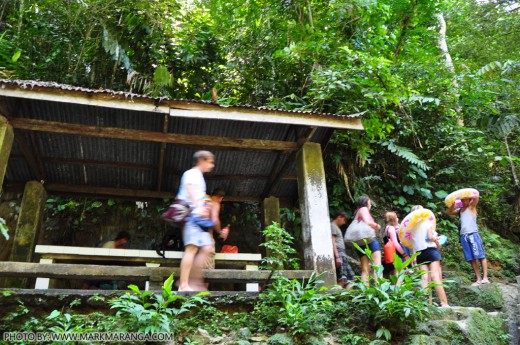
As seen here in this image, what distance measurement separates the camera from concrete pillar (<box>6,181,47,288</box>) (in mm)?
7320

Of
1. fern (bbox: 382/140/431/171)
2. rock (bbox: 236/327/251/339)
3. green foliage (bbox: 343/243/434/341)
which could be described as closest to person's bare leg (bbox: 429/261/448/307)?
green foliage (bbox: 343/243/434/341)

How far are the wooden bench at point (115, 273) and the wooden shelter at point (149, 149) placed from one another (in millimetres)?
961

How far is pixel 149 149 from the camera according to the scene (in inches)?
287

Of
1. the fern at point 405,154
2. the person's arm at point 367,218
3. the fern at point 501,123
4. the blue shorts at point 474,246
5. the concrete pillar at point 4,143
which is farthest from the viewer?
the fern at point 501,123

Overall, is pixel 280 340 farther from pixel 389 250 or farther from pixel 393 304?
pixel 389 250

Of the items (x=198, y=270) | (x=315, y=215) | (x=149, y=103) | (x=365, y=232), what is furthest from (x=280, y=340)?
(x=149, y=103)

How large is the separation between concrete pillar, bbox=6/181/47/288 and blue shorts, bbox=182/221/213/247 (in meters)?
3.97

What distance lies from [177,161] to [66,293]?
3.45m

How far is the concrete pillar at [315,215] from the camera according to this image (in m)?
5.86

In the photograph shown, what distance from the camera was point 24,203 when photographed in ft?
25.0

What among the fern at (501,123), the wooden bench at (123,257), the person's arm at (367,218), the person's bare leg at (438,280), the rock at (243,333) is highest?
the fern at (501,123)

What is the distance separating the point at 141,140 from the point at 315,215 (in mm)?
2894

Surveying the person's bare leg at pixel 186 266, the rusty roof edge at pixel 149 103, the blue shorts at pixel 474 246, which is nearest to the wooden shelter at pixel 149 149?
the rusty roof edge at pixel 149 103

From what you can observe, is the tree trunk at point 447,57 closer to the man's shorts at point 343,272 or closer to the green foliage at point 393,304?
the man's shorts at point 343,272
